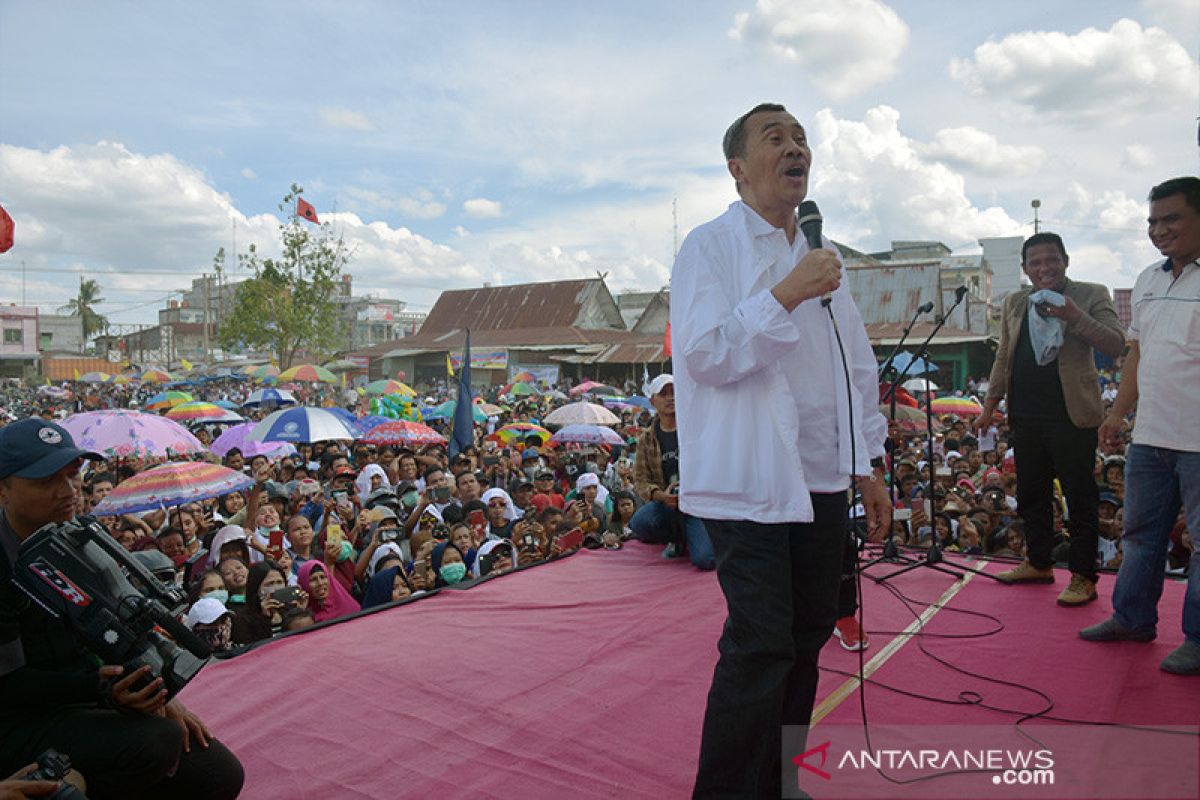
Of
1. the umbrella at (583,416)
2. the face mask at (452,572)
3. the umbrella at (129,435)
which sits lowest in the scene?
the face mask at (452,572)

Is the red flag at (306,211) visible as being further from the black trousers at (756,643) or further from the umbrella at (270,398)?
the black trousers at (756,643)

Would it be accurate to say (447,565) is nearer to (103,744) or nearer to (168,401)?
(103,744)

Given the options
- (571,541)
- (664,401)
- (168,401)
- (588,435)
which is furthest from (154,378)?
(664,401)

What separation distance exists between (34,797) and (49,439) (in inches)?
34.7

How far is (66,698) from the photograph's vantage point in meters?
1.98

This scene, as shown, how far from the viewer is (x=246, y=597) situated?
14.7 feet

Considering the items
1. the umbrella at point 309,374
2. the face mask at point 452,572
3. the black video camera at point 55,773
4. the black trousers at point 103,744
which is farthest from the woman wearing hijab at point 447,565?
the umbrella at point 309,374

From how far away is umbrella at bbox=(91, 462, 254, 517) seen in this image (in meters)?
5.60

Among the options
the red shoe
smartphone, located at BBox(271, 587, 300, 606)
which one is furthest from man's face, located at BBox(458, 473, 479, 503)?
the red shoe

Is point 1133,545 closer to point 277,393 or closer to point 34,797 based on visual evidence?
point 34,797

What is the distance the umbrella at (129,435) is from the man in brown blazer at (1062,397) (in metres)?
6.48

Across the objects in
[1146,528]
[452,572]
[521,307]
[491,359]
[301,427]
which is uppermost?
[521,307]

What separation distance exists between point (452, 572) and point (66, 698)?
358 cm

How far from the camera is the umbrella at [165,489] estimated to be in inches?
220
